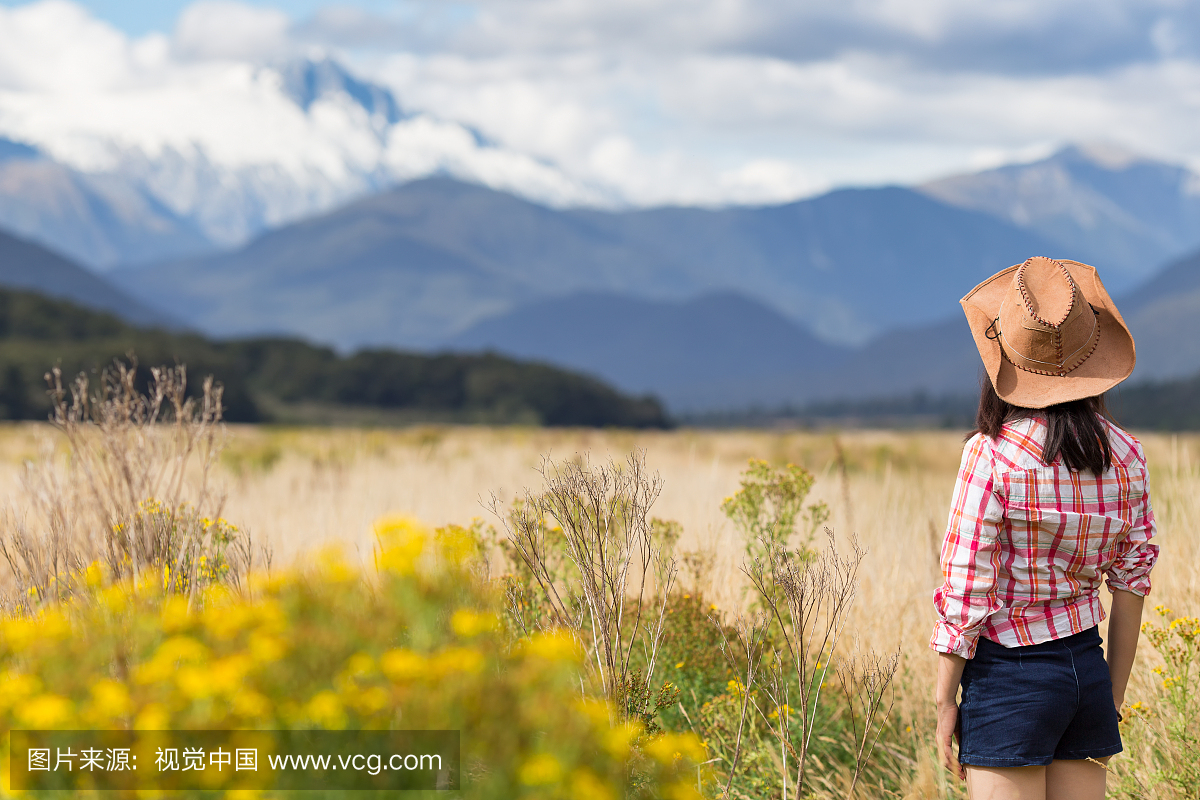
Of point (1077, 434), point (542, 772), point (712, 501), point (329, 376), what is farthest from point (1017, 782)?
point (329, 376)

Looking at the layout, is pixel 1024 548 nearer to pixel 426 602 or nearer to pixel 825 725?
pixel 426 602

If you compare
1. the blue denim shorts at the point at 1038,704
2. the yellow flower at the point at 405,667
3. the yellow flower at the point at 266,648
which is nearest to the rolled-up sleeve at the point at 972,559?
the blue denim shorts at the point at 1038,704

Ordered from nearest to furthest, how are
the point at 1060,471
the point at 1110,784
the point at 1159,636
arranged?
1. the point at 1060,471
2. the point at 1159,636
3. the point at 1110,784

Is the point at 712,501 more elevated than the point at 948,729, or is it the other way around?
the point at 712,501

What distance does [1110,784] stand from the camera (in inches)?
146

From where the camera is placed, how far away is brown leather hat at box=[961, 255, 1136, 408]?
2.45m

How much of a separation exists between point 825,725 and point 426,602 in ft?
9.20

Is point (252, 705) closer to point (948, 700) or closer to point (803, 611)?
point (948, 700)

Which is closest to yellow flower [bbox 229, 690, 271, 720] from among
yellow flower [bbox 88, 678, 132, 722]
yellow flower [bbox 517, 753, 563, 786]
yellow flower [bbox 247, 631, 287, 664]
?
yellow flower [bbox 247, 631, 287, 664]

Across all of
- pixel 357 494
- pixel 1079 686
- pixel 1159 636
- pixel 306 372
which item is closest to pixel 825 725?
pixel 1159 636

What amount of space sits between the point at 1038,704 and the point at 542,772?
1588mm

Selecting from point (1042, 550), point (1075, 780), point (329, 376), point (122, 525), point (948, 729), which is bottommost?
point (1075, 780)

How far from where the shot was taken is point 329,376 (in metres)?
53.1

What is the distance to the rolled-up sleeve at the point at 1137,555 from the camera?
2498 millimetres
